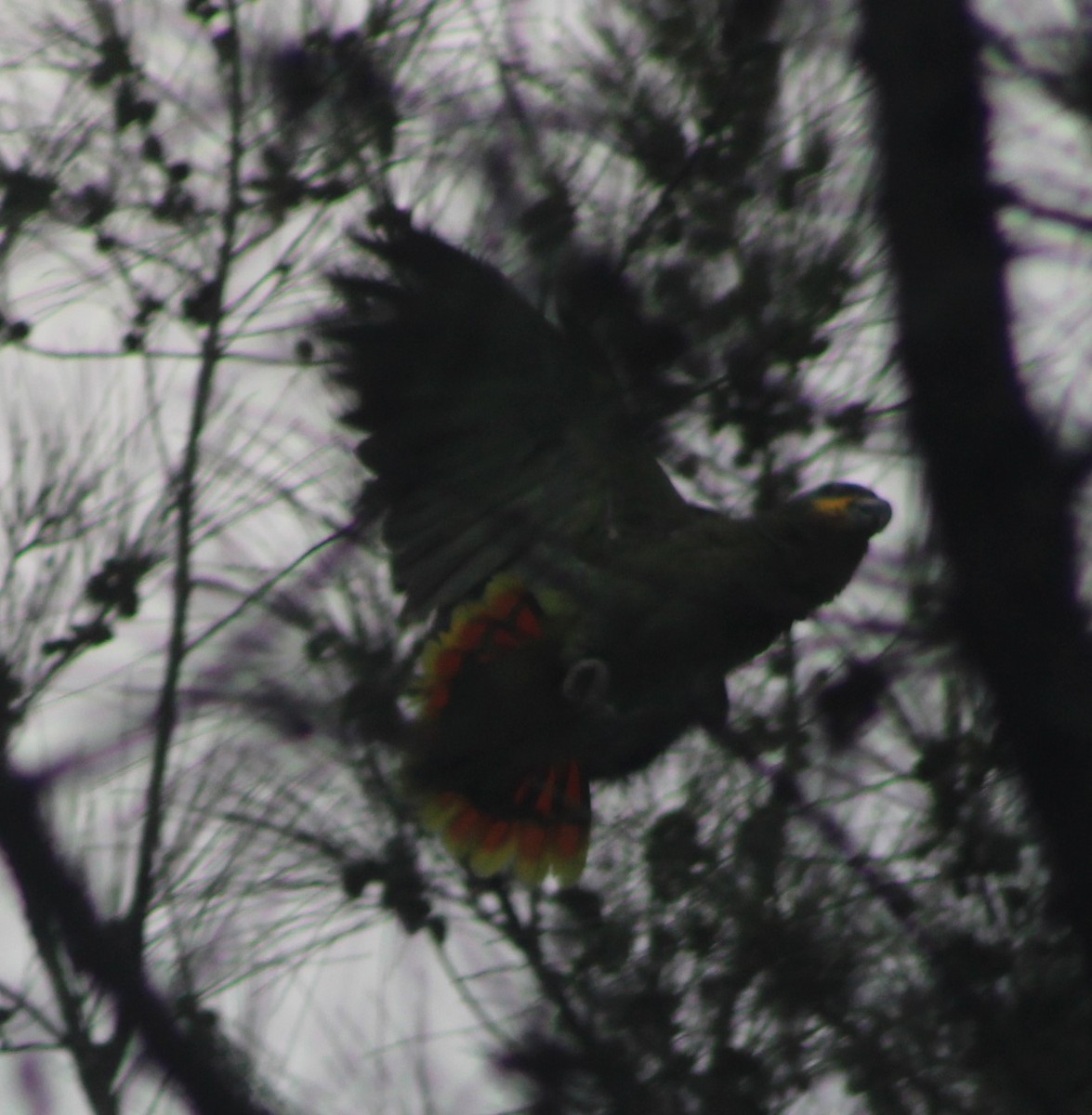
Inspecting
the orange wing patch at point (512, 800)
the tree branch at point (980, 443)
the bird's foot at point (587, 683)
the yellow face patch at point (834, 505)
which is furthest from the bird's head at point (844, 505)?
the tree branch at point (980, 443)

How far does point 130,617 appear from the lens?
2.48 m

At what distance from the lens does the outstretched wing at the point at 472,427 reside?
6.15 ft

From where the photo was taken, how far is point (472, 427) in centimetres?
235

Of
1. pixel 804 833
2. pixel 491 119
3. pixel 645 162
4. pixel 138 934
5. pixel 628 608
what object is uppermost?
pixel 491 119

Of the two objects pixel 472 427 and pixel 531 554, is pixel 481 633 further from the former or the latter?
pixel 472 427

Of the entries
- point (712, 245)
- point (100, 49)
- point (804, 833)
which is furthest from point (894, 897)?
point (100, 49)

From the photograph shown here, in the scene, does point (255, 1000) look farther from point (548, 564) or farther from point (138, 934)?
point (548, 564)

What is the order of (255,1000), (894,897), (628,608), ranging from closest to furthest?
(894,897) → (628,608) → (255,1000)

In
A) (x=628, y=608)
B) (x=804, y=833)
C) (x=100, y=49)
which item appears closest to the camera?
(x=804, y=833)

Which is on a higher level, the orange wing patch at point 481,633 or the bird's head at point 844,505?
the orange wing patch at point 481,633

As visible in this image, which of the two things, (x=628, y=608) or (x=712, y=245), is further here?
(x=628, y=608)

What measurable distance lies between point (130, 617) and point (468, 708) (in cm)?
56

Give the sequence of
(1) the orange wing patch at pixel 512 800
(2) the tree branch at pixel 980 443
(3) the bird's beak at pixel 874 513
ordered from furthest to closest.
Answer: (3) the bird's beak at pixel 874 513 → (1) the orange wing patch at pixel 512 800 → (2) the tree branch at pixel 980 443

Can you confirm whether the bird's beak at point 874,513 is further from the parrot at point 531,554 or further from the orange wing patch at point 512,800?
the orange wing patch at point 512,800
